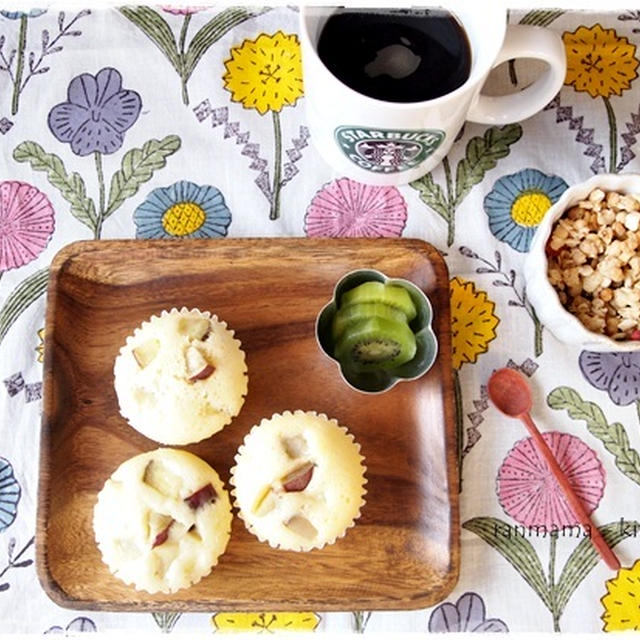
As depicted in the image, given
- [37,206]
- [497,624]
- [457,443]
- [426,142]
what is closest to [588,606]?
[497,624]

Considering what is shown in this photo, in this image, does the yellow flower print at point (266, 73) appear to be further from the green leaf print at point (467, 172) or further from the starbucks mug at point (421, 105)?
the green leaf print at point (467, 172)

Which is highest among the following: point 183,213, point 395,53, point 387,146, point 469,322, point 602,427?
point 395,53

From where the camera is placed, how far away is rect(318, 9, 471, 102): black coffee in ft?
3.45

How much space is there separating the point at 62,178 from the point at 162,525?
481mm

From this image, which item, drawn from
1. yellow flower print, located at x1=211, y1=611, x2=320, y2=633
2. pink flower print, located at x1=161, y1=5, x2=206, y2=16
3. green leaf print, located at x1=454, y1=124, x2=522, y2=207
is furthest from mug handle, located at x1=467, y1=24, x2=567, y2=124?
yellow flower print, located at x1=211, y1=611, x2=320, y2=633

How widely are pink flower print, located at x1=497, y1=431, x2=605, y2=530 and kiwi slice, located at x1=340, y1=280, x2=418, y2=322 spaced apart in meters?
0.23

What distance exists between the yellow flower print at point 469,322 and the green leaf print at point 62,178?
0.48 m

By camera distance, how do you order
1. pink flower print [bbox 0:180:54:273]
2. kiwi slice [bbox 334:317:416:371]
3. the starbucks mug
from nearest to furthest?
the starbucks mug
kiwi slice [bbox 334:317:416:371]
pink flower print [bbox 0:180:54:273]

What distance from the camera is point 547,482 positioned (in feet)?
3.86

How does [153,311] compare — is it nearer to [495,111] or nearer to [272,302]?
[272,302]

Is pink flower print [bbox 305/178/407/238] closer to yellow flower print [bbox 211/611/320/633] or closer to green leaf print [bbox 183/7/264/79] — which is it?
green leaf print [bbox 183/7/264/79]

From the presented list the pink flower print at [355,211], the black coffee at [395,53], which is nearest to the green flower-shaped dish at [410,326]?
the pink flower print at [355,211]

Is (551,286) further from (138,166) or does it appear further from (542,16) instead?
(138,166)
